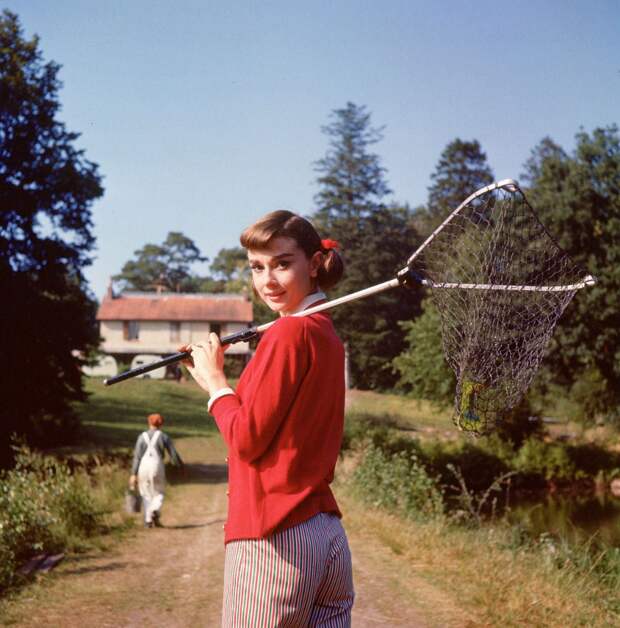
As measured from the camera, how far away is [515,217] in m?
3.03

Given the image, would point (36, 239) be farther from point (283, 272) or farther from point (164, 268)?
point (164, 268)

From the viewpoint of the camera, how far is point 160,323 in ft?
185

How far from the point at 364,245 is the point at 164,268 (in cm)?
4337

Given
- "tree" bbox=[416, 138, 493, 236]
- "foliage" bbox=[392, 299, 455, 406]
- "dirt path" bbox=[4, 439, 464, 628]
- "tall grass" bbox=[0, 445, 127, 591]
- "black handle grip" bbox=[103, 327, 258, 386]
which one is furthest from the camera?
"tree" bbox=[416, 138, 493, 236]

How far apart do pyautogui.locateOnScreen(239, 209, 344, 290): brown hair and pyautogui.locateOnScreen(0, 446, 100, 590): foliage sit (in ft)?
17.7

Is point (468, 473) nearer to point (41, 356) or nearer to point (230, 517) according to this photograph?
point (41, 356)

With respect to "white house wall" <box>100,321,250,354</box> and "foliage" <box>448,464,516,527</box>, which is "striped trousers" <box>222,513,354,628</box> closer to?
"foliage" <box>448,464,516,527</box>

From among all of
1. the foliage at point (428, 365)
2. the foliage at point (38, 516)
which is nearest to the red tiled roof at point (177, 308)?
the foliage at point (428, 365)

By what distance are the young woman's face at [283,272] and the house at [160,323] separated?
52.7 metres

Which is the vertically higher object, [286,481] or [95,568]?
[286,481]

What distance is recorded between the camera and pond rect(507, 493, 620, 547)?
16562 millimetres

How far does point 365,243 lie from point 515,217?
136 ft

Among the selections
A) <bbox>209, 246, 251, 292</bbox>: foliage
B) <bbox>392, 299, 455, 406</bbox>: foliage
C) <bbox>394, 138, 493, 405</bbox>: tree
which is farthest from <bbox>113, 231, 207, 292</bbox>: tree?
<bbox>392, 299, 455, 406</bbox>: foliage

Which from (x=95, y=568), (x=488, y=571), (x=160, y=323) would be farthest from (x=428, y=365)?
(x=160, y=323)
